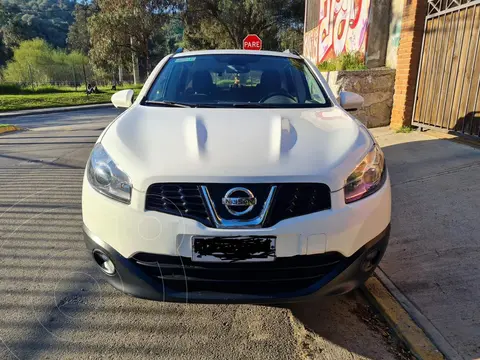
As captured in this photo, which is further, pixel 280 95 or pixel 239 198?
pixel 280 95

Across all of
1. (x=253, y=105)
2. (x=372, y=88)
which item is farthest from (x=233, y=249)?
(x=372, y=88)

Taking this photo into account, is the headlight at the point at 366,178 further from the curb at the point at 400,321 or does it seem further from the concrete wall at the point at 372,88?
the concrete wall at the point at 372,88

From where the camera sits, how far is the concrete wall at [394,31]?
25.3 ft

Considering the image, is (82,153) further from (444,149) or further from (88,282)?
(444,149)

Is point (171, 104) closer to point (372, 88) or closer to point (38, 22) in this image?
point (372, 88)

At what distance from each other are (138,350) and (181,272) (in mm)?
606

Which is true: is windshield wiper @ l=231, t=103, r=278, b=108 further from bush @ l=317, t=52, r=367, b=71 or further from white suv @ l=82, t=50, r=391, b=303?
bush @ l=317, t=52, r=367, b=71

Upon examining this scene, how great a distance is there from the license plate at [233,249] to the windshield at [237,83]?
1.40 m

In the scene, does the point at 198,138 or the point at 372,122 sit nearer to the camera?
the point at 198,138

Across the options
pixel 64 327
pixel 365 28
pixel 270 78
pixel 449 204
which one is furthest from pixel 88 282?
pixel 365 28

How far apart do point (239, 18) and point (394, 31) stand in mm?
22978

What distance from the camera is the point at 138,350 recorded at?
2221 mm

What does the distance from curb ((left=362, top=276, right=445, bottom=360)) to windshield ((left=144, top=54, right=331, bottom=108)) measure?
4.83 ft

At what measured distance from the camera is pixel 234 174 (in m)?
1.96
